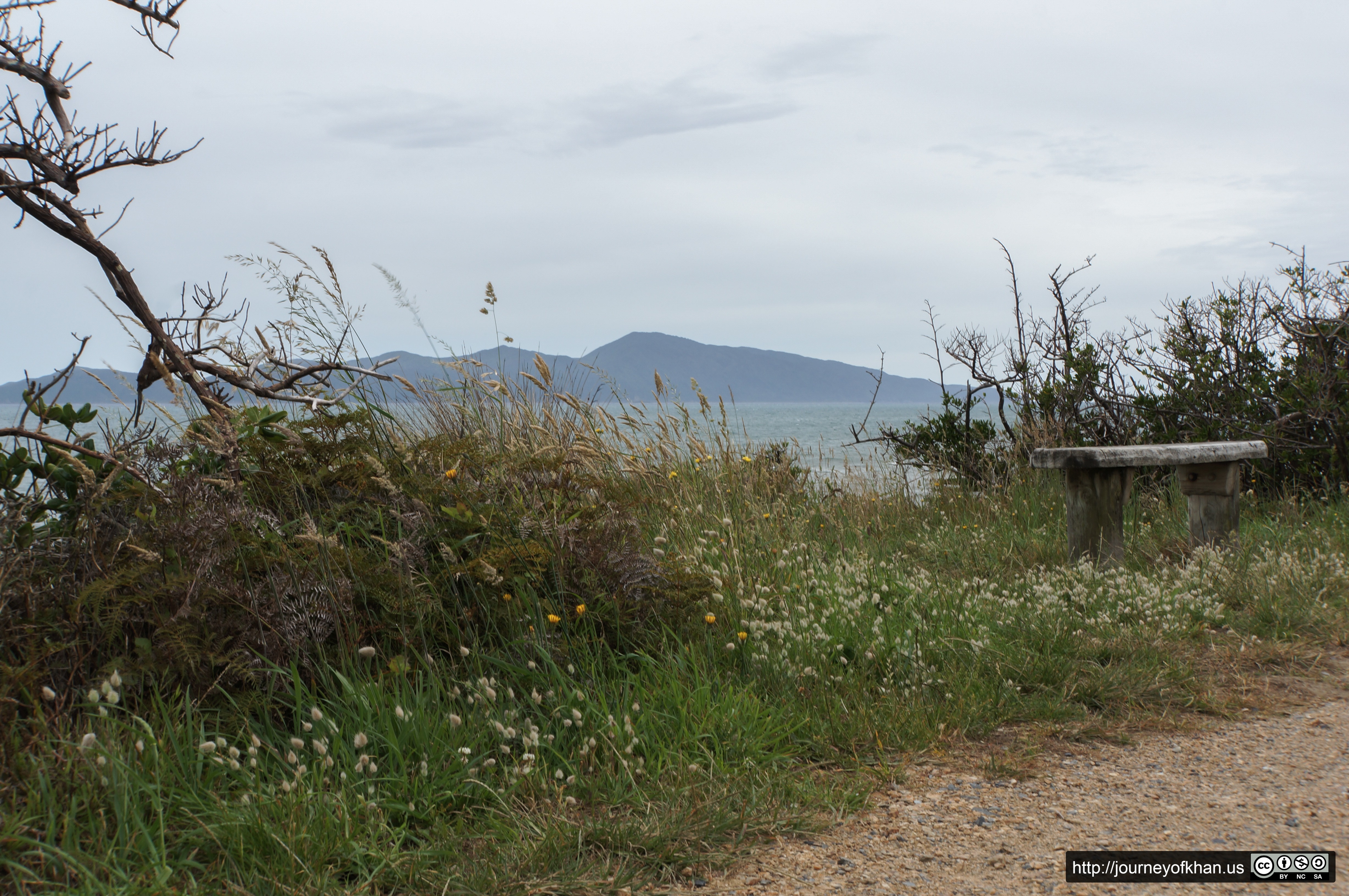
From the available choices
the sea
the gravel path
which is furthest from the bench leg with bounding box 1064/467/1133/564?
the gravel path

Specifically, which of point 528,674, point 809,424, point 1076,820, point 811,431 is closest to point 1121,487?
point 1076,820

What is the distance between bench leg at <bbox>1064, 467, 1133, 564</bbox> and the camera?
5.59 meters

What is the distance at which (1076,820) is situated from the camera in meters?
2.61

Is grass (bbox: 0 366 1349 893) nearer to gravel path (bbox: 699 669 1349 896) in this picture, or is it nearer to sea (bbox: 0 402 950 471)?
gravel path (bbox: 699 669 1349 896)

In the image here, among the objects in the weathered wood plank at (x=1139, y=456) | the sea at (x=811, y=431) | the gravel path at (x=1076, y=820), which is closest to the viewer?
the gravel path at (x=1076, y=820)

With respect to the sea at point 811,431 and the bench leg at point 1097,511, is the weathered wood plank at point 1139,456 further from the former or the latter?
the sea at point 811,431

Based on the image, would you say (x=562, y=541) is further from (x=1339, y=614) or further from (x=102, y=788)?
(x=1339, y=614)

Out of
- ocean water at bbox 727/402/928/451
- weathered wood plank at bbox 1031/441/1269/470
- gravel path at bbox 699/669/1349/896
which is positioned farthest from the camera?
ocean water at bbox 727/402/928/451

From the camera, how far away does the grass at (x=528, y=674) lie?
7.61ft

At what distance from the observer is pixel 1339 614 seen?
446 cm

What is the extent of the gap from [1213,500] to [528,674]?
5.19m

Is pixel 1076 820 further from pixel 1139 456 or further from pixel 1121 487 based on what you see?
pixel 1139 456

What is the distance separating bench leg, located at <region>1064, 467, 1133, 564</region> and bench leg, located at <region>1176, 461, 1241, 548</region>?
866mm

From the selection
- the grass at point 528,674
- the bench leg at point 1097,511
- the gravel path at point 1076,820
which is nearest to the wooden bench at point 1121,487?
the bench leg at point 1097,511
